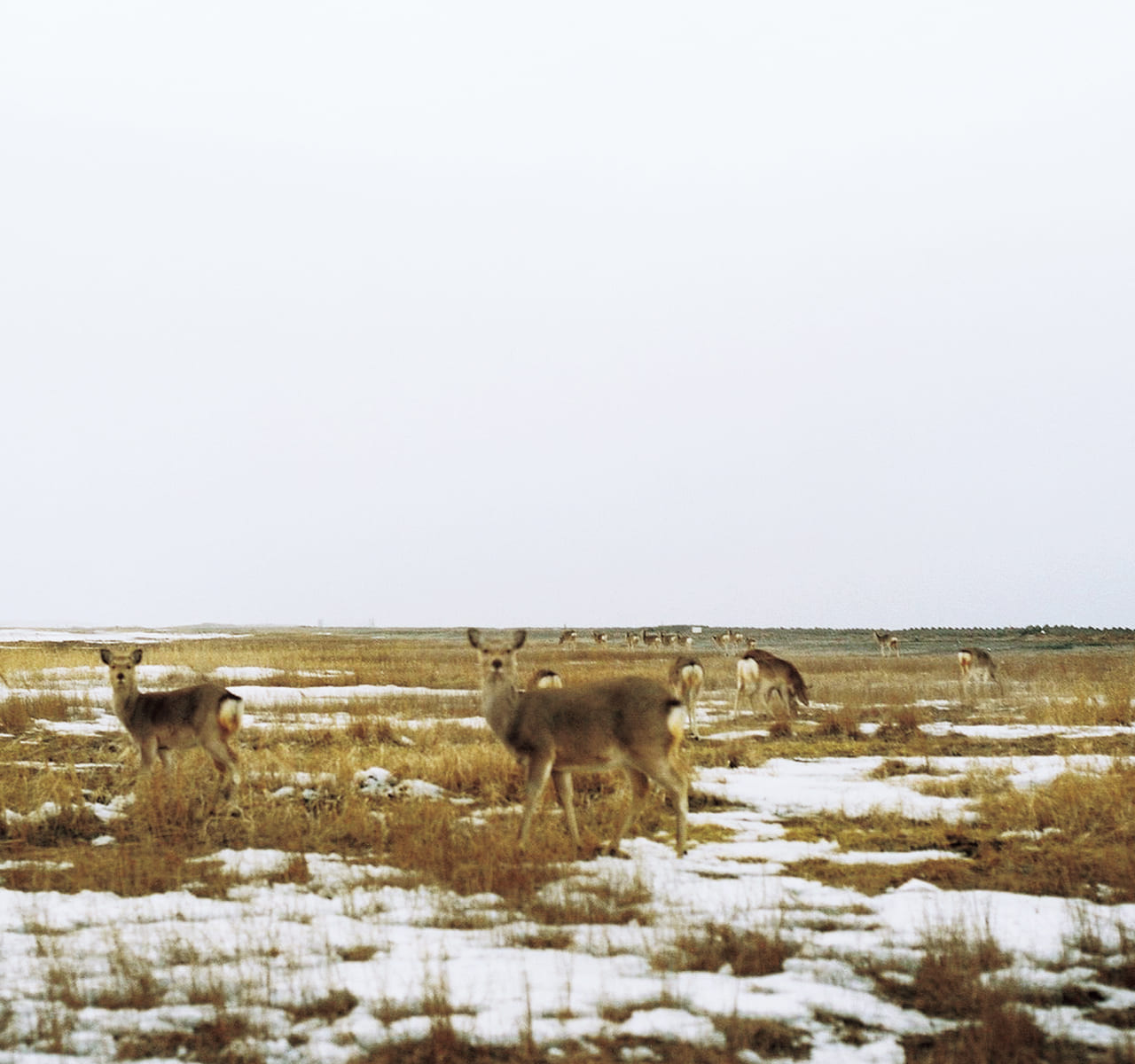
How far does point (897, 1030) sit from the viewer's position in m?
5.00

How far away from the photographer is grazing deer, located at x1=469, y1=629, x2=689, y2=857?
9000mm

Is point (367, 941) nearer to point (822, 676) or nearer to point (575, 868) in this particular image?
point (575, 868)

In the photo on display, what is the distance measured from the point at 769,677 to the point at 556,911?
Result: 16.0 meters

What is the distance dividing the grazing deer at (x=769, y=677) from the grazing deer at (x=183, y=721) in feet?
41.6

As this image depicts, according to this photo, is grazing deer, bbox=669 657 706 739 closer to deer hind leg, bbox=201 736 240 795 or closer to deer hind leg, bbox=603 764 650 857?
deer hind leg, bbox=603 764 650 857

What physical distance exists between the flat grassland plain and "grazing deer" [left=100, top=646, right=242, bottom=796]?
0.36 meters

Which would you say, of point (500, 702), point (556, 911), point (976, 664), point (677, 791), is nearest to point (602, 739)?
point (677, 791)

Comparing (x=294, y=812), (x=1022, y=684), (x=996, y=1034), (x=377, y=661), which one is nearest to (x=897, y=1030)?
(x=996, y=1034)

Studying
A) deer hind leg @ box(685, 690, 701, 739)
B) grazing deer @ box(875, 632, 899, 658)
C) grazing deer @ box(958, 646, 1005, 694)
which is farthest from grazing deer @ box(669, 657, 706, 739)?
grazing deer @ box(875, 632, 899, 658)

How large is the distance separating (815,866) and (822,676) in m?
27.5

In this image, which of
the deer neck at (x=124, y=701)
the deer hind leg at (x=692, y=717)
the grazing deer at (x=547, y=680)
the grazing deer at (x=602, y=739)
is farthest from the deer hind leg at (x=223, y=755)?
the deer hind leg at (x=692, y=717)

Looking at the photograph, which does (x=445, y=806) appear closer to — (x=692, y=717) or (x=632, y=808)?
(x=632, y=808)

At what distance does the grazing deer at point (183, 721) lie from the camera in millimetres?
11430

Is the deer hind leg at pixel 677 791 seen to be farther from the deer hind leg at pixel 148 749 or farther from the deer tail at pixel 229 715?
the deer hind leg at pixel 148 749
